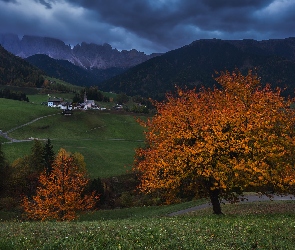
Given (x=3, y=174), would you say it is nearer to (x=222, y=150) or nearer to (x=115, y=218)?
(x=115, y=218)

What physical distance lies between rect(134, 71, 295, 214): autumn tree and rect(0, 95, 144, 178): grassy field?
74450mm

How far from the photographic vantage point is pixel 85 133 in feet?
485

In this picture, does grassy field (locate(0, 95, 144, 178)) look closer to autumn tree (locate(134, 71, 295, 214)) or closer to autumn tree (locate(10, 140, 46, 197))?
autumn tree (locate(10, 140, 46, 197))

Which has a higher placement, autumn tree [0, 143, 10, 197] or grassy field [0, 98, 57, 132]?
grassy field [0, 98, 57, 132]

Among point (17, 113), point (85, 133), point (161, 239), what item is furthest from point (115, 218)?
point (17, 113)

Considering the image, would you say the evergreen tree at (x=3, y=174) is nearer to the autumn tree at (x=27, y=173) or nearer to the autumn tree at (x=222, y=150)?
the autumn tree at (x=27, y=173)

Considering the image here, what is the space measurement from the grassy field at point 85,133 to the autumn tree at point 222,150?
74.4 meters

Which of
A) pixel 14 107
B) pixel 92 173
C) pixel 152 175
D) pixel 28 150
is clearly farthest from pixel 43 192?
pixel 14 107

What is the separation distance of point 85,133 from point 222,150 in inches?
5053

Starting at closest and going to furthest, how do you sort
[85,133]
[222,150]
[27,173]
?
[222,150] → [27,173] → [85,133]

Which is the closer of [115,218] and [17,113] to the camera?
[115,218]

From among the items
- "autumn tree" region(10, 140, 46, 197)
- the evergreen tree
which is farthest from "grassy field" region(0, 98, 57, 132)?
the evergreen tree

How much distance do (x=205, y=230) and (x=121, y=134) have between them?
455ft

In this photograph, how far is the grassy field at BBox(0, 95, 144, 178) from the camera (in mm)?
110812
